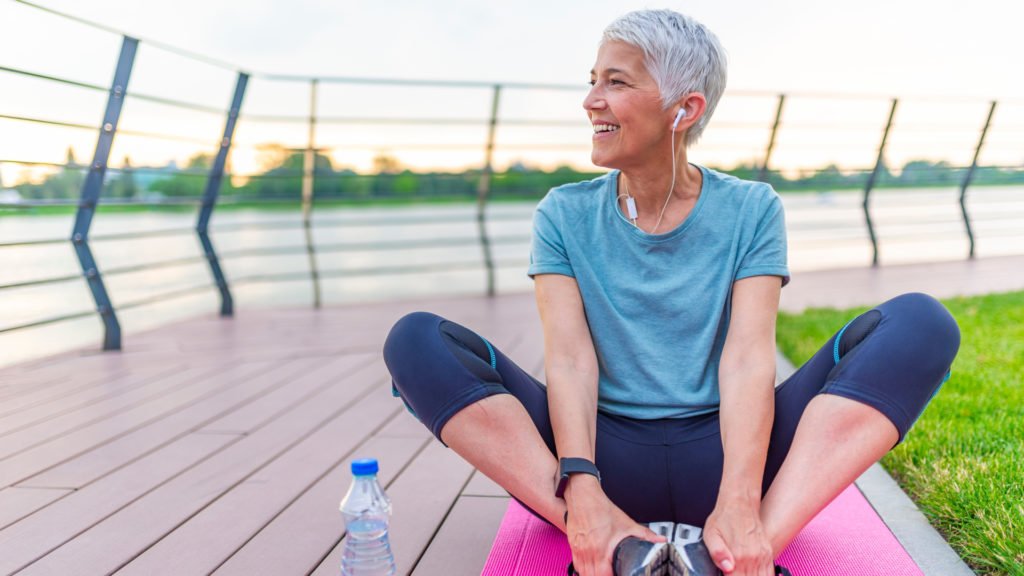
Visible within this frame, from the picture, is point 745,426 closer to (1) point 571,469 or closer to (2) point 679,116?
(1) point 571,469

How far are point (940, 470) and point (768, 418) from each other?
23.6 inches

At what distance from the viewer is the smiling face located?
4.72 ft

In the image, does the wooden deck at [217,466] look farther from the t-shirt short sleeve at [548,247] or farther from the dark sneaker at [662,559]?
the t-shirt short sleeve at [548,247]

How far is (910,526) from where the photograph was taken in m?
1.52

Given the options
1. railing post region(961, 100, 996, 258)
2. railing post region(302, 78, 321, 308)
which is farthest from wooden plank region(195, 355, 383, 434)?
railing post region(961, 100, 996, 258)

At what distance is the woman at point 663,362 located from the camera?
1.25 metres

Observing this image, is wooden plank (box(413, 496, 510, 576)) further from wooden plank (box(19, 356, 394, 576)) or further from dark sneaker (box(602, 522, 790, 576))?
wooden plank (box(19, 356, 394, 576))

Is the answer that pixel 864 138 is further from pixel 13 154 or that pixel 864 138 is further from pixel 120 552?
pixel 120 552

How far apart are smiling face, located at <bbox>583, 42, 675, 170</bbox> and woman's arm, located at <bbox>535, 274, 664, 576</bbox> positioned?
254 mm

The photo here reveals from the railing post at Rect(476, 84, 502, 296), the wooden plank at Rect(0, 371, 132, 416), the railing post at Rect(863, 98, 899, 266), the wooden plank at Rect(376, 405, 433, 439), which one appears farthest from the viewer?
the railing post at Rect(863, 98, 899, 266)

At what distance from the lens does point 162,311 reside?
6.00 meters

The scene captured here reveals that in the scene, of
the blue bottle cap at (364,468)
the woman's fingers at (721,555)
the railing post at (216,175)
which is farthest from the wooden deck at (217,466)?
the railing post at (216,175)

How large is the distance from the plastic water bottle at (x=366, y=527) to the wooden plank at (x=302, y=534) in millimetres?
80

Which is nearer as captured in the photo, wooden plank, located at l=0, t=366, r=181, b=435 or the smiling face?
the smiling face
